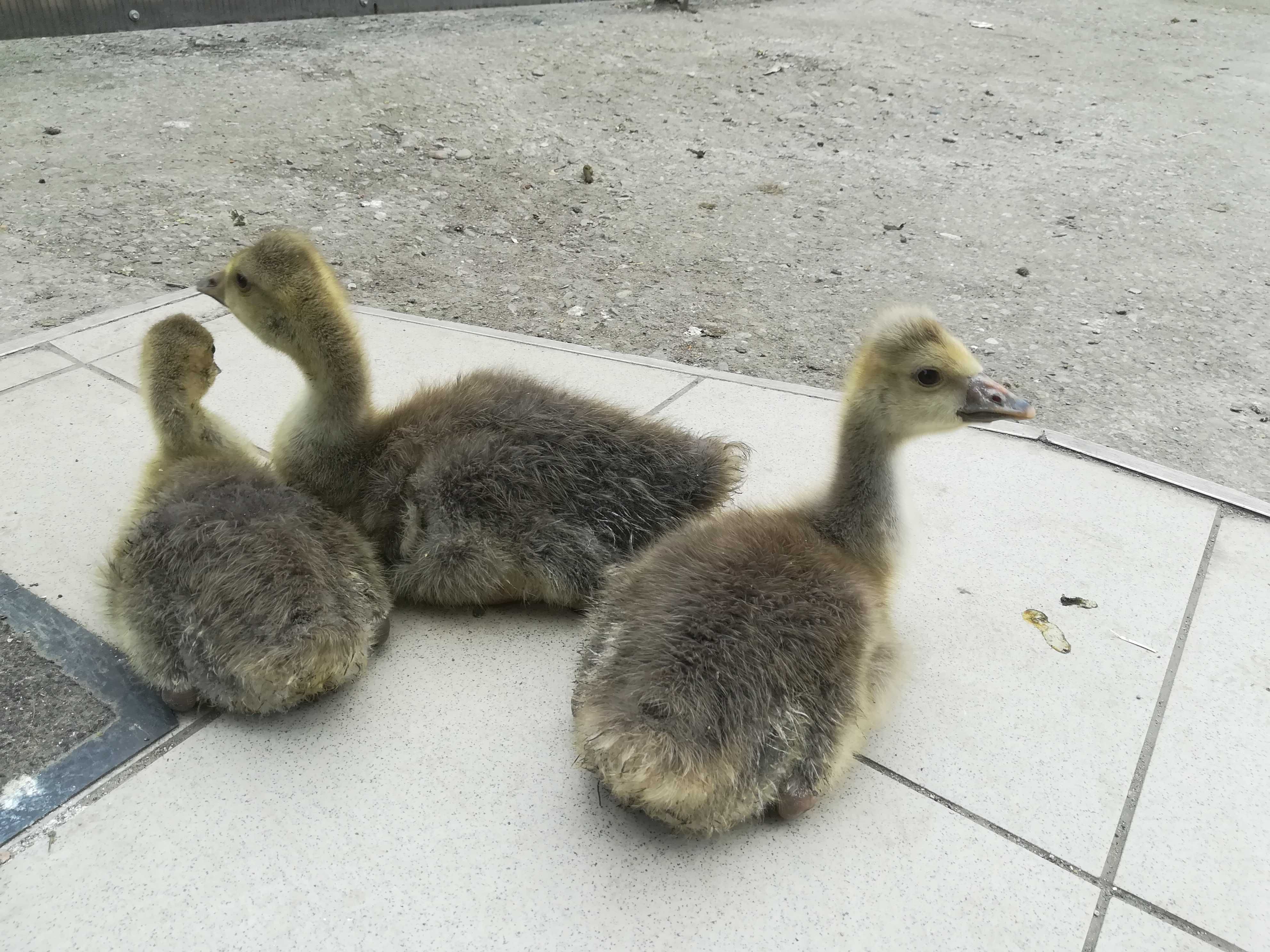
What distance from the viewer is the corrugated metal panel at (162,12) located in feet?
28.7

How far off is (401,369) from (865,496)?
230 centimetres

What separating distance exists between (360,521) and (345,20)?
32.2 ft

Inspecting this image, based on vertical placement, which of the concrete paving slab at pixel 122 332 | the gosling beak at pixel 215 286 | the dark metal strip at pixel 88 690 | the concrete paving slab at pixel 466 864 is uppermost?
the gosling beak at pixel 215 286

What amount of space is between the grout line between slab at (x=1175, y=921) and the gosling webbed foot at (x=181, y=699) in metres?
2.17

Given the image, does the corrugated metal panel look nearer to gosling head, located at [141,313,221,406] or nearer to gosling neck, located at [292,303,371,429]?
gosling head, located at [141,313,221,406]

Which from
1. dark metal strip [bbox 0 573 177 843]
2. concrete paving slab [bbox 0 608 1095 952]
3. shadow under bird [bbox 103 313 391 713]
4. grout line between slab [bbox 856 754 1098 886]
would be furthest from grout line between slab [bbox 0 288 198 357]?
grout line between slab [bbox 856 754 1098 886]

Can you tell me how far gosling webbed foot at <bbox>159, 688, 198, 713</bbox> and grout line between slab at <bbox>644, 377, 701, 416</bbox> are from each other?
72.1 inches

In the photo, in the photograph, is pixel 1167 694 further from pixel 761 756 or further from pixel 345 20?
pixel 345 20

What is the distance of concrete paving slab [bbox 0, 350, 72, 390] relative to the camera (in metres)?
3.69

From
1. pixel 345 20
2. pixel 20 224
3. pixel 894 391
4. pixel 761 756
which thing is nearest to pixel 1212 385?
pixel 894 391

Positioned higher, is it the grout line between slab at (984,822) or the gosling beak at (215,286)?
the gosling beak at (215,286)

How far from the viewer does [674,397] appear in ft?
12.4

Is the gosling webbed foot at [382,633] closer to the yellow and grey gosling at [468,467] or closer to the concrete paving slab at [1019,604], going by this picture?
the yellow and grey gosling at [468,467]

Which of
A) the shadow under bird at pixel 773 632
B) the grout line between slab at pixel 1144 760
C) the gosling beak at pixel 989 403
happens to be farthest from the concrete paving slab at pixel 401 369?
the grout line between slab at pixel 1144 760
